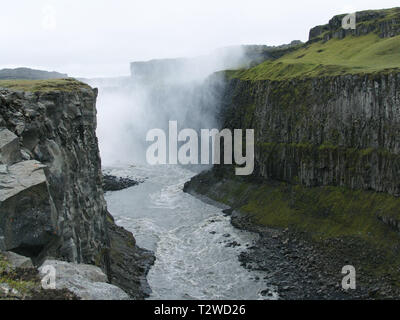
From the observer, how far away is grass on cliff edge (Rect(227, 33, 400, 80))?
84.5 metres

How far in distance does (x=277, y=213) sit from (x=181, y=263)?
2677cm

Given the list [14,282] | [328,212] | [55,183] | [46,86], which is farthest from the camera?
[328,212]

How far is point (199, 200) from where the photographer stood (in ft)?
342

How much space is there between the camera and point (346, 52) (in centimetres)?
11112

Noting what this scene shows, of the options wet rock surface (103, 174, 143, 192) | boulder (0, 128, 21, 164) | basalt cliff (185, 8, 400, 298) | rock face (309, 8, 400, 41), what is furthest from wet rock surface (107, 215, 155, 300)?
rock face (309, 8, 400, 41)

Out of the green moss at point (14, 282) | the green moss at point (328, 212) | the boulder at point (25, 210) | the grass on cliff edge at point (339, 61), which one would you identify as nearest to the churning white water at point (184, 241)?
the green moss at point (328, 212)

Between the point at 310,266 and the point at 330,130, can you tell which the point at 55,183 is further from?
the point at 330,130

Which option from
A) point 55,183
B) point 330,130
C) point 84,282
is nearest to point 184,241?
point 330,130

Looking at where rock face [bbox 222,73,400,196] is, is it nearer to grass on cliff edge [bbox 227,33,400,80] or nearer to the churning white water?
grass on cliff edge [bbox 227,33,400,80]

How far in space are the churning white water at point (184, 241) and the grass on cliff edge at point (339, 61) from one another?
36.7 m

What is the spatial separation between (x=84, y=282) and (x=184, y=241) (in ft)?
189

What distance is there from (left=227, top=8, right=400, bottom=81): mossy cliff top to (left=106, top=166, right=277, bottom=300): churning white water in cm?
3704
